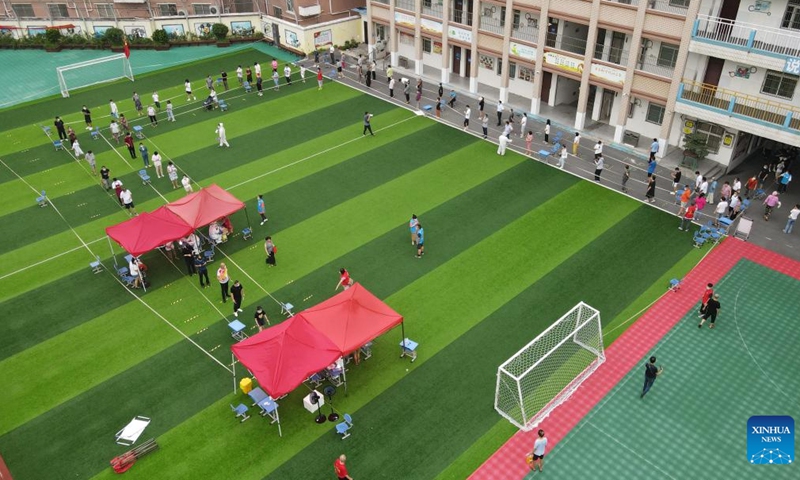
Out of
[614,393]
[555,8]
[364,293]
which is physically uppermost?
[555,8]

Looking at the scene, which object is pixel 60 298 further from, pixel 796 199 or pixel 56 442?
pixel 796 199

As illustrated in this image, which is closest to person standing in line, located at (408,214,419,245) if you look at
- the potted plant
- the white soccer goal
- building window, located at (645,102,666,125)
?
building window, located at (645,102,666,125)

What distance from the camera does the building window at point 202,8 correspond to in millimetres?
57125

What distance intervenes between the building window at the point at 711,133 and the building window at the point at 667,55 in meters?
3.95

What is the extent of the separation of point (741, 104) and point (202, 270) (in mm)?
29501

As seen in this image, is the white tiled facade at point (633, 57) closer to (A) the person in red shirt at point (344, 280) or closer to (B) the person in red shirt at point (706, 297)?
(B) the person in red shirt at point (706, 297)

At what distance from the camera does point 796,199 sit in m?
32.9

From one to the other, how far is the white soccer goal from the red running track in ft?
139

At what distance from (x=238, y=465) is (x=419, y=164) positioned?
21.9 metres

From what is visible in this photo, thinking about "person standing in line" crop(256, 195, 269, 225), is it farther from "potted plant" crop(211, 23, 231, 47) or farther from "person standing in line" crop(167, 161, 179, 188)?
"potted plant" crop(211, 23, 231, 47)

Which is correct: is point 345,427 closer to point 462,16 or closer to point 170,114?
point 170,114

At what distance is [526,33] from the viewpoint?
42875 millimetres

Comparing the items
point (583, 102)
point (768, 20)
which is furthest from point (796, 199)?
point (583, 102)

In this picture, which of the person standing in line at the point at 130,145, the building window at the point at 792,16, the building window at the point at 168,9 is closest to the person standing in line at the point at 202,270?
the person standing in line at the point at 130,145
